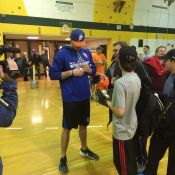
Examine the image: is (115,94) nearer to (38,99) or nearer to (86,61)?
(86,61)

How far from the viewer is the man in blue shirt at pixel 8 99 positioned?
134 cm

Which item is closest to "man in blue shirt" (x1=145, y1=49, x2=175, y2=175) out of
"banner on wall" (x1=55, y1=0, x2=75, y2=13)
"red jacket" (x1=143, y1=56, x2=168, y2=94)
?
"red jacket" (x1=143, y1=56, x2=168, y2=94)

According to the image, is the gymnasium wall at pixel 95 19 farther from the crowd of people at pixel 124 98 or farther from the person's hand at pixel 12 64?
the person's hand at pixel 12 64

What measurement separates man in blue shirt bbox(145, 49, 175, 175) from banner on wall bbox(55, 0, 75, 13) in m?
8.97

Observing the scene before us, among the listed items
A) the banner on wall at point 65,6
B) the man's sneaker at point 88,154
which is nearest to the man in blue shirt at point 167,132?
the man's sneaker at point 88,154

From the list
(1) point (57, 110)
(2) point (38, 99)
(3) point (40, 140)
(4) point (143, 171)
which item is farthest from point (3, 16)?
(4) point (143, 171)

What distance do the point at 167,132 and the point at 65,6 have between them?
9.38m

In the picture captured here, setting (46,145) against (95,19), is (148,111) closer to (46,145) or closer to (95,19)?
(46,145)

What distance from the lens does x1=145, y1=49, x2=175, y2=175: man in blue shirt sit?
215cm

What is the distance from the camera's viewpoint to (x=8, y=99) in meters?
1.38

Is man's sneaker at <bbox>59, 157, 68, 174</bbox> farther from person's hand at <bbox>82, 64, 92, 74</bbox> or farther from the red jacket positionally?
the red jacket

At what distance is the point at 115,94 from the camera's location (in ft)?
6.54

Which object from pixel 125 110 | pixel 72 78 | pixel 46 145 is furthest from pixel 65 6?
pixel 125 110

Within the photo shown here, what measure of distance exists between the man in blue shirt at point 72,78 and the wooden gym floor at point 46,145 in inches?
12.2
